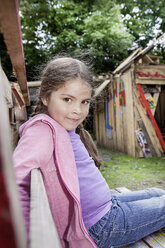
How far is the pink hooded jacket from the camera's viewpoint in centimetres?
105

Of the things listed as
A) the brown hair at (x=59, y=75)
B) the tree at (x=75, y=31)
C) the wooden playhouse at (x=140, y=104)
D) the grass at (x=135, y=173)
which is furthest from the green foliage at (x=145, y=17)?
the brown hair at (x=59, y=75)

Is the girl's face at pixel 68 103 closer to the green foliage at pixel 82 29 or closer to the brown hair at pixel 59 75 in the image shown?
the brown hair at pixel 59 75

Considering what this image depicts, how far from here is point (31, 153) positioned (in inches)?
40.3

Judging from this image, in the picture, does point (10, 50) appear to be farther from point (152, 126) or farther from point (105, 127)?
point (105, 127)

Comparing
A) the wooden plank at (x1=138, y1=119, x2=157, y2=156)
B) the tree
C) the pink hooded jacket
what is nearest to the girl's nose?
the pink hooded jacket

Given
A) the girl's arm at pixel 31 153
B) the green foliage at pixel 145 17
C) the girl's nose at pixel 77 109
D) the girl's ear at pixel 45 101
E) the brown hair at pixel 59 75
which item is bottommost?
the girl's arm at pixel 31 153

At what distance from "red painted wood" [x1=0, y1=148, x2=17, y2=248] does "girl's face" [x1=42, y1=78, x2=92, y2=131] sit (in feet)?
4.04

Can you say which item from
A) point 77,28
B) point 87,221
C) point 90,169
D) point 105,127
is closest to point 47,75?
point 90,169

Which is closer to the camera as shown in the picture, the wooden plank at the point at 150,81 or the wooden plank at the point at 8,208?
the wooden plank at the point at 8,208

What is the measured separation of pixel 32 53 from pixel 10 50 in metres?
11.8

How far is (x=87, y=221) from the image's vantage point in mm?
1321

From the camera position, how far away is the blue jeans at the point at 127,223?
131 cm

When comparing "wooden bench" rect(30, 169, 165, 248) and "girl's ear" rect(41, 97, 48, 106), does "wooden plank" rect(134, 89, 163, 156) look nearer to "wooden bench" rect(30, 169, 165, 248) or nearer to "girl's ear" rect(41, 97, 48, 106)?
"girl's ear" rect(41, 97, 48, 106)

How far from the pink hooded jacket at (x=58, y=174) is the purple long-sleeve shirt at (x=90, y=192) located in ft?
0.73
